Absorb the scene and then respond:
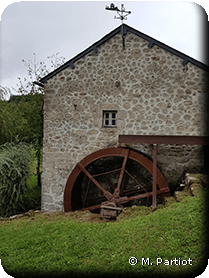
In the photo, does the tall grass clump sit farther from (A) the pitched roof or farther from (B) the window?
(B) the window

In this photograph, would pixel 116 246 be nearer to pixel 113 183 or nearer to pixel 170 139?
pixel 170 139

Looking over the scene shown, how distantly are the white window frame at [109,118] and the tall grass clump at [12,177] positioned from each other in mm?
2926

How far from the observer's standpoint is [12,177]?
6.24m

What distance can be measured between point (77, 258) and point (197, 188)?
280 centimetres

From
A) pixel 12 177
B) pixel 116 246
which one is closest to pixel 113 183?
pixel 116 246

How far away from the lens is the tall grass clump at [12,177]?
6.04 meters

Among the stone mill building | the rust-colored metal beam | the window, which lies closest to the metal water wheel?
the stone mill building

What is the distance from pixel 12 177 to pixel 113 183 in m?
3.16

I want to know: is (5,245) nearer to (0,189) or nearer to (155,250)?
(0,189)

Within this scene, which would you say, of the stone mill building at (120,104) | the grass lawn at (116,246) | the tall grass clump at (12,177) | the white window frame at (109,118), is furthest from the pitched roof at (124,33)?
the grass lawn at (116,246)

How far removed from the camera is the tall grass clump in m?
6.04

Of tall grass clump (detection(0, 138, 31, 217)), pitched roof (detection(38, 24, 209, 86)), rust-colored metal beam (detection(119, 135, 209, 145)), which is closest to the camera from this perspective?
rust-colored metal beam (detection(119, 135, 209, 145))

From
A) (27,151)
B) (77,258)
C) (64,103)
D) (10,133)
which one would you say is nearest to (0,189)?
(27,151)

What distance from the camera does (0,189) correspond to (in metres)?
6.02
